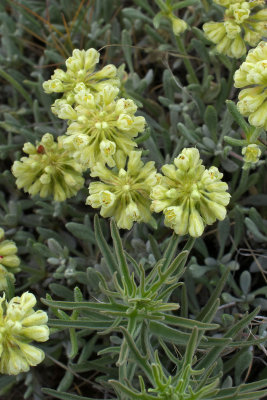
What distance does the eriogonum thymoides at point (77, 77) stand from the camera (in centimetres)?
347

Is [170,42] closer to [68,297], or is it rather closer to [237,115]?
[237,115]

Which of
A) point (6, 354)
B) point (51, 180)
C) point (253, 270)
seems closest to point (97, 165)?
point (51, 180)

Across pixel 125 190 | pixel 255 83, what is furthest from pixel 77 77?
pixel 255 83

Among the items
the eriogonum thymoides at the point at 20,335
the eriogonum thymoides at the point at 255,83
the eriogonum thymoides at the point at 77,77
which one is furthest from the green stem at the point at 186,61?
the eriogonum thymoides at the point at 20,335

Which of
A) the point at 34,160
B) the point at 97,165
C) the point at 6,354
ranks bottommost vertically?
the point at 6,354

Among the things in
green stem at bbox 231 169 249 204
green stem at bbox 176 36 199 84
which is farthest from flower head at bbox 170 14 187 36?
green stem at bbox 231 169 249 204

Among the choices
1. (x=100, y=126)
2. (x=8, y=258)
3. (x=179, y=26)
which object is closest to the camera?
(x=100, y=126)

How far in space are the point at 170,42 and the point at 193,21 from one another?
1.54 ft

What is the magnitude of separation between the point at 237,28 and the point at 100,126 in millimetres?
1220

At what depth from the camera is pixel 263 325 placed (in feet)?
12.0

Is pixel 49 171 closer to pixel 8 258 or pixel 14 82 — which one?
pixel 8 258

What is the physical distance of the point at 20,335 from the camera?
9.80 ft

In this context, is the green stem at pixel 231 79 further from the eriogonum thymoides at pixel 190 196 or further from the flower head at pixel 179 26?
the eriogonum thymoides at pixel 190 196

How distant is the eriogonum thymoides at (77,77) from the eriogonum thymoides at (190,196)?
819 mm
